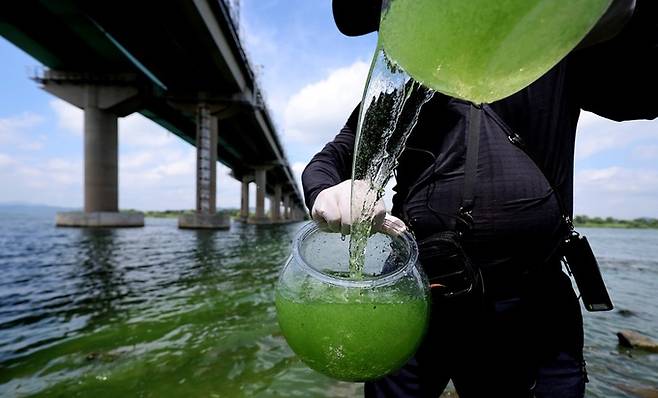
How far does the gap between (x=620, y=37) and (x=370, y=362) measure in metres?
1.17

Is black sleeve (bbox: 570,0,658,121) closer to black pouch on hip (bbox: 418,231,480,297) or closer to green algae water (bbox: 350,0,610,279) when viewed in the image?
green algae water (bbox: 350,0,610,279)

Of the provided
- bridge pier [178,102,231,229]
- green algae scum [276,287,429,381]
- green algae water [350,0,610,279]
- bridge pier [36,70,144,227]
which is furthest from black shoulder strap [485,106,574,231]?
bridge pier [36,70,144,227]

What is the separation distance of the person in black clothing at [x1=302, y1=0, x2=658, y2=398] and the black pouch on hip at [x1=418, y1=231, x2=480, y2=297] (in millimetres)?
42

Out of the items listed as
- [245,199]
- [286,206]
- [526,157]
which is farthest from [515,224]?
[286,206]

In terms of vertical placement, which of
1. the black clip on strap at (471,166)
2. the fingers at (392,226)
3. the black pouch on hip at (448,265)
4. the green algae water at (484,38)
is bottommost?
the black pouch on hip at (448,265)

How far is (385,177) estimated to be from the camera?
1234 mm

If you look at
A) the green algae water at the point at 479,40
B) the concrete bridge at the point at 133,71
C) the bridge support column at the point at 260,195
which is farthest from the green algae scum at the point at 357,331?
the bridge support column at the point at 260,195

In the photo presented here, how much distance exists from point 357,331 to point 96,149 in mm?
28187

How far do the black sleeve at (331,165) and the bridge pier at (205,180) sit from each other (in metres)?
25.2

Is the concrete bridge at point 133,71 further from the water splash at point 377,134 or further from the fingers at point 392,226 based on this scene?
the fingers at point 392,226

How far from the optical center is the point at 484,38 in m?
0.72

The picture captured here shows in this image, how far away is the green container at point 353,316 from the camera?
3.25 feet

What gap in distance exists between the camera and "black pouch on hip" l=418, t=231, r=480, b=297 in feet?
3.92

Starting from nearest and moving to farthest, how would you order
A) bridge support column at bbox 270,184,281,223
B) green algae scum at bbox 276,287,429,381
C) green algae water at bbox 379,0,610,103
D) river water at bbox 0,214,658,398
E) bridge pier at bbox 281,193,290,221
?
green algae water at bbox 379,0,610,103, green algae scum at bbox 276,287,429,381, river water at bbox 0,214,658,398, bridge support column at bbox 270,184,281,223, bridge pier at bbox 281,193,290,221
